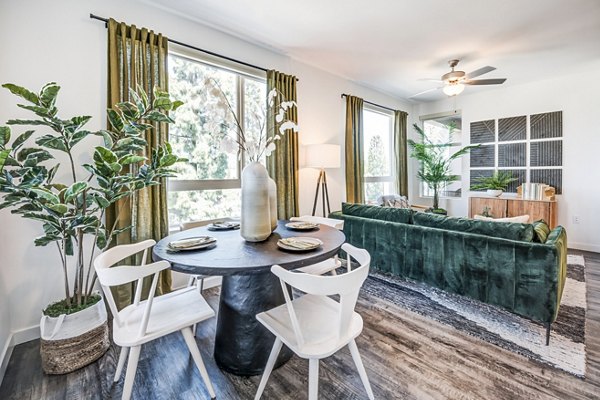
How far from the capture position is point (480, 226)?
2.25 meters

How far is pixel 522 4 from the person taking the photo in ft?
8.04

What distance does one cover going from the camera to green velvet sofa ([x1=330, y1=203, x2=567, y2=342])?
1.91m

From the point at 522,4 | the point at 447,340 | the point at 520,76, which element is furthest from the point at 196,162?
the point at 520,76

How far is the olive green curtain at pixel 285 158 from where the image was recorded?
3291mm

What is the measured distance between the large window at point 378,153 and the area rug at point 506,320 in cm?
236

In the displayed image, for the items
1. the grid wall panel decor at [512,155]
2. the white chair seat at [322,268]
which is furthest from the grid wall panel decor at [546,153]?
the white chair seat at [322,268]

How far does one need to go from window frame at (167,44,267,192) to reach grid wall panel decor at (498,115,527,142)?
13.9 ft

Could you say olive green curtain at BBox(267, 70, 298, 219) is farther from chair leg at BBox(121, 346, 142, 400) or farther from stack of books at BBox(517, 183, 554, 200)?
stack of books at BBox(517, 183, 554, 200)

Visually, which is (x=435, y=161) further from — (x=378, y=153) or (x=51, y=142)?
(x=51, y=142)

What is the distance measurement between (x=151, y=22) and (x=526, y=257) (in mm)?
3578

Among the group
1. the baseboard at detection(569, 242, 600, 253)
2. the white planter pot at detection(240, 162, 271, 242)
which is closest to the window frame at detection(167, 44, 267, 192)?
the white planter pot at detection(240, 162, 271, 242)

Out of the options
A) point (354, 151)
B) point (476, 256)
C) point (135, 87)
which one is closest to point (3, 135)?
point (135, 87)

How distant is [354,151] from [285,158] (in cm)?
148

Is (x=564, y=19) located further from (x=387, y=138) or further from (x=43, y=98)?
(x=43, y=98)
